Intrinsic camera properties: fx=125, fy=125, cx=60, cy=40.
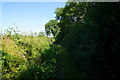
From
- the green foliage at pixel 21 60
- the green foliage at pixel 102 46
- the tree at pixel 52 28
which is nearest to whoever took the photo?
the green foliage at pixel 102 46

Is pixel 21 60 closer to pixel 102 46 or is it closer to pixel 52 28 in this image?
pixel 102 46

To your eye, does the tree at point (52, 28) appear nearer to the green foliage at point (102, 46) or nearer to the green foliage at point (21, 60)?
the green foliage at point (21, 60)

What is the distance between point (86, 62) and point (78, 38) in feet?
5.37

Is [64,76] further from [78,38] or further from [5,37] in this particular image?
[5,37]

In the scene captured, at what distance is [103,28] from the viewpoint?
491cm

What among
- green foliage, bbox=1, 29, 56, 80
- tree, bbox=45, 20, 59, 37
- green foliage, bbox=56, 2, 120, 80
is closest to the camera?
green foliage, bbox=56, 2, 120, 80

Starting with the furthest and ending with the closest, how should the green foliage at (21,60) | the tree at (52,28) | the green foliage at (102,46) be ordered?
1. the tree at (52,28)
2. the green foliage at (21,60)
3. the green foliage at (102,46)

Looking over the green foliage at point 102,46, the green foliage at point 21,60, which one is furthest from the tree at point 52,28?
the green foliage at point 102,46

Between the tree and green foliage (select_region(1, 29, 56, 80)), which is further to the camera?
the tree

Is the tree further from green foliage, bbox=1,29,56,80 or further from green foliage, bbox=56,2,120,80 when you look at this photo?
green foliage, bbox=56,2,120,80

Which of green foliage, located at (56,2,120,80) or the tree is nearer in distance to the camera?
green foliage, located at (56,2,120,80)

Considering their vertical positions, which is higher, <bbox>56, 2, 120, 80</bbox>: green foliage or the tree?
the tree

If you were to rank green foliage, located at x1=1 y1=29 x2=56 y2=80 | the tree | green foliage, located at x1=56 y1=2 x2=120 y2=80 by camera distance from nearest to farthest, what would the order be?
green foliage, located at x1=56 y1=2 x2=120 y2=80 → green foliage, located at x1=1 y1=29 x2=56 y2=80 → the tree

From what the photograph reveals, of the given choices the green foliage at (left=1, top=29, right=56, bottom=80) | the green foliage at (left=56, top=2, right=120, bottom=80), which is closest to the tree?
the green foliage at (left=1, top=29, right=56, bottom=80)
